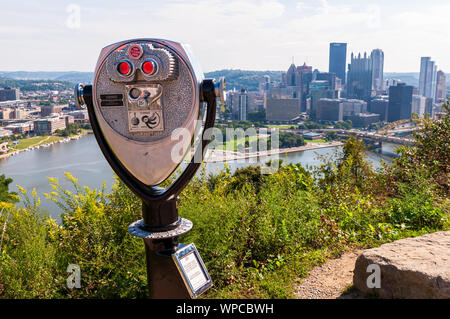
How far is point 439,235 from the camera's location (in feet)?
6.51

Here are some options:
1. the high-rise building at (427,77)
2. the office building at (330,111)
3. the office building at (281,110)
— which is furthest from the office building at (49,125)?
the high-rise building at (427,77)

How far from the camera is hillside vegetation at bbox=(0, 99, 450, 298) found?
1.85 meters

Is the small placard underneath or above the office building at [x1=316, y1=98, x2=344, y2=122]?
above

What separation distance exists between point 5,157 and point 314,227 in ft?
100

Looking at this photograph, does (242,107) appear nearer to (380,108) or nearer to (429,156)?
(380,108)

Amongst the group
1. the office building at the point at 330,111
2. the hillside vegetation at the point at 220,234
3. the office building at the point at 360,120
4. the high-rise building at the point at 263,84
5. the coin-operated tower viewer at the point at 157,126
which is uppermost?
the high-rise building at the point at 263,84

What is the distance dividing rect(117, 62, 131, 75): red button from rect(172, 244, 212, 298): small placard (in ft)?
1.96

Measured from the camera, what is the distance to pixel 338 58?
274 ft

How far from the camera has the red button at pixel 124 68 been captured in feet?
4.05

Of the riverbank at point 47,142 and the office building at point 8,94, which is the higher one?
the office building at point 8,94

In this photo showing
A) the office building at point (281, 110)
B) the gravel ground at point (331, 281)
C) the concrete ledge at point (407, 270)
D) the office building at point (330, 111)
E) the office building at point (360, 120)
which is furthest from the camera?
the office building at point (330, 111)

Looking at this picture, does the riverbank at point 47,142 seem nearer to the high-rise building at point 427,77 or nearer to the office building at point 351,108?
the office building at point 351,108

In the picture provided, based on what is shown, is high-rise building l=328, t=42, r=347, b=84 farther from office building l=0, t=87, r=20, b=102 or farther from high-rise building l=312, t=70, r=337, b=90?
office building l=0, t=87, r=20, b=102

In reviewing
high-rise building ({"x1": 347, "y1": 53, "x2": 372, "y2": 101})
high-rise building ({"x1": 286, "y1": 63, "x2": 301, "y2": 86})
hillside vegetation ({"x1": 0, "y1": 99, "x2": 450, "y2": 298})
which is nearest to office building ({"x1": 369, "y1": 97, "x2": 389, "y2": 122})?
high-rise building ({"x1": 347, "y1": 53, "x2": 372, "y2": 101})
